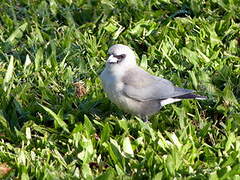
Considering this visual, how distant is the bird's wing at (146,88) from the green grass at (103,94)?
0.18 metres

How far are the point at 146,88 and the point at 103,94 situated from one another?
575 mm

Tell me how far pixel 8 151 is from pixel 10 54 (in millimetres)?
1827

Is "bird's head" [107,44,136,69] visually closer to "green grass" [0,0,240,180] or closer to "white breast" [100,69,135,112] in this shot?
"white breast" [100,69,135,112]

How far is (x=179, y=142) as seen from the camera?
15.2 feet

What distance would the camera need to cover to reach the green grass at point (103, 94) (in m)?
4.41

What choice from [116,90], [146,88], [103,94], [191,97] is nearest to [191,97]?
[191,97]

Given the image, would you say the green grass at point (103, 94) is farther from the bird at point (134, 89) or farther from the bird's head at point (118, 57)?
the bird's head at point (118, 57)

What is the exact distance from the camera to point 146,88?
5.02m

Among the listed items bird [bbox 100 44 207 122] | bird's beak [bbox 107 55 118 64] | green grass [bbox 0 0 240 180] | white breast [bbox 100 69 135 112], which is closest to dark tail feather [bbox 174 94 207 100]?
bird [bbox 100 44 207 122]

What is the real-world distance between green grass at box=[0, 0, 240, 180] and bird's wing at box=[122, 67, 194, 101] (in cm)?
18

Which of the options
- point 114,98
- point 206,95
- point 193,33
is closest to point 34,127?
point 114,98

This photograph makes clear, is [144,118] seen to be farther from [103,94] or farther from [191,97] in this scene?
[103,94]

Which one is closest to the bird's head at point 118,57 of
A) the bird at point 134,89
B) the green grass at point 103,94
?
the bird at point 134,89

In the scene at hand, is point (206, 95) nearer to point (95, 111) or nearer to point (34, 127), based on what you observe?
point (95, 111)
